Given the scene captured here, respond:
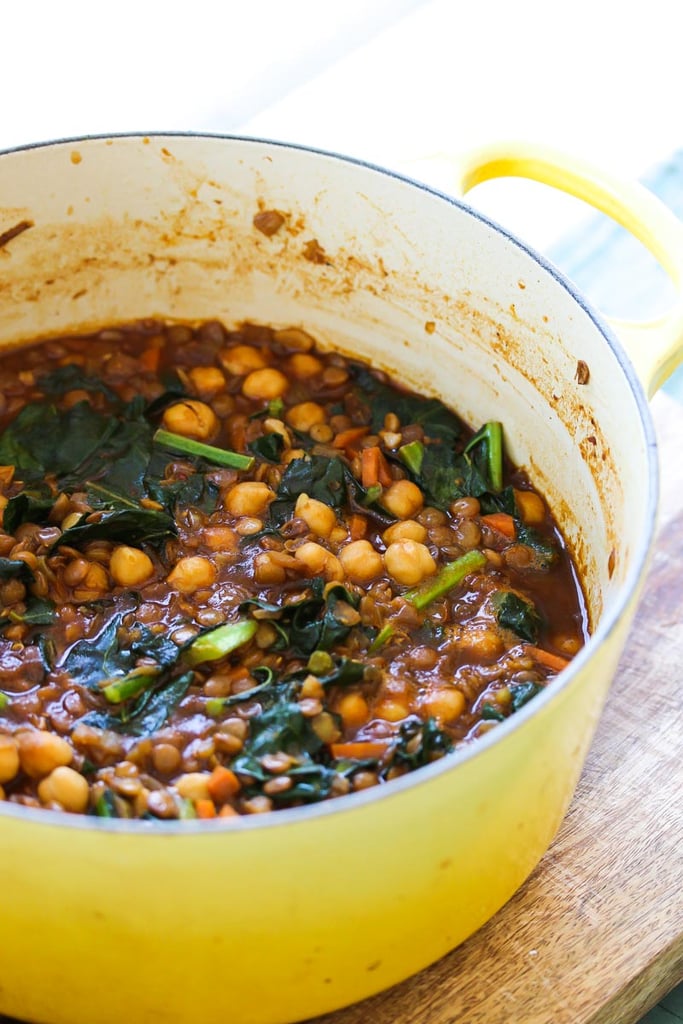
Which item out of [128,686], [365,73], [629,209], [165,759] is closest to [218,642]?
[128,686]

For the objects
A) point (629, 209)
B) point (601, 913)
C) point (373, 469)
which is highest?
point (629, 209)

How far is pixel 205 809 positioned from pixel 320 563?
2.45ft

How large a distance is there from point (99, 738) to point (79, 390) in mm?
1248

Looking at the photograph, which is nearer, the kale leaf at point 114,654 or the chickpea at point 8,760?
the chickpea at point 8,760

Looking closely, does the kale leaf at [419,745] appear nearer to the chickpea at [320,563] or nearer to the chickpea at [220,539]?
the chickpea at [320,563]

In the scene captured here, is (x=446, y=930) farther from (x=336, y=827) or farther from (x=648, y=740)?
(x=648, y=740)

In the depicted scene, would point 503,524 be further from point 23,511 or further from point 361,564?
point 23,511

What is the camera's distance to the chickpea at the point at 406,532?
3086 millimetres

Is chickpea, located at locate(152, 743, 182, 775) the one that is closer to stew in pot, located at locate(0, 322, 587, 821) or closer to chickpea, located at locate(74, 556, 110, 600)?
stew in pot, located at locate(0, 322, 587, 821)

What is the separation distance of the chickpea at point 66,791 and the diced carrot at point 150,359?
1.45m

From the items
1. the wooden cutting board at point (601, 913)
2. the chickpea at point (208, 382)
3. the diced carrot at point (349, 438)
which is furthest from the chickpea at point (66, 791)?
the chickpea at point (208, 382)

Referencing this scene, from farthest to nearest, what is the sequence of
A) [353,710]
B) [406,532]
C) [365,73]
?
[365,73] → [406,532] → [353,710]

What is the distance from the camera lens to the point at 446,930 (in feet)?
7.59

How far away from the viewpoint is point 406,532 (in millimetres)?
3090
